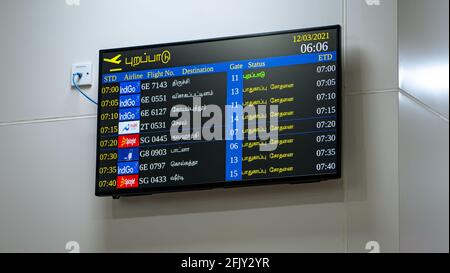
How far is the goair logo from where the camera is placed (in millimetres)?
3941

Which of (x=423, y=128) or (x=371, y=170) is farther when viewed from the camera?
(x=423, y=128)

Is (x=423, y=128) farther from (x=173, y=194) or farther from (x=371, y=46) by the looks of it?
(x=173, y=194)

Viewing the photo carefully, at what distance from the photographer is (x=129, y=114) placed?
3.94 m

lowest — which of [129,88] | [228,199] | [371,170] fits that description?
[228,199]

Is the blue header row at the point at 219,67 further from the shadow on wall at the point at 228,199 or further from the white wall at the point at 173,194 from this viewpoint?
the shadow on wall at the point at 228,199

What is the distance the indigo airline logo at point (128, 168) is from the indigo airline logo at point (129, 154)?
2 cm

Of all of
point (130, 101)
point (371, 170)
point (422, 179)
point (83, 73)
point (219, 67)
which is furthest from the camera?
point (83, 73)

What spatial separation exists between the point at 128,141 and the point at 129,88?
224 mm

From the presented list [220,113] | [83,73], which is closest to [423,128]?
[220,113]

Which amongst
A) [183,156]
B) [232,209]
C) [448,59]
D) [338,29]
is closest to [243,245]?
[232,209]

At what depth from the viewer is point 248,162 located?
3.71 m

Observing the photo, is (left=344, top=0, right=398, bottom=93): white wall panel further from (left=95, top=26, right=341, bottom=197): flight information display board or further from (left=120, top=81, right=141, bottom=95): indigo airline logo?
(left=120, top=81, right=141, bottom=95): indigo airline logo

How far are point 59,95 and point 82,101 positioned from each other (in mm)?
117

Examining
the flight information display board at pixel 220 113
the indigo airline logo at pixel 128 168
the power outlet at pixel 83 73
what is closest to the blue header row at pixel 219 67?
the flight information display board at pixel 220 113
